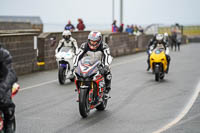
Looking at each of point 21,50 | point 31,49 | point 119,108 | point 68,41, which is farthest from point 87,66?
point 31,49

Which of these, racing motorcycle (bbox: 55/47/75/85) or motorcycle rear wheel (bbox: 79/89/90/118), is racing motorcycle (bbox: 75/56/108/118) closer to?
motorcycle rear wheel (bbox: 79/89/90/118)

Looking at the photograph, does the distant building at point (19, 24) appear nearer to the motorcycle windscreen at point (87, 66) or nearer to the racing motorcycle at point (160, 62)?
the racing motorcycle at point (160, 62)

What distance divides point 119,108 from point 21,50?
8.93 metres

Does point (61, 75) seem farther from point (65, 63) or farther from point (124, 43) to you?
point (124, 43)

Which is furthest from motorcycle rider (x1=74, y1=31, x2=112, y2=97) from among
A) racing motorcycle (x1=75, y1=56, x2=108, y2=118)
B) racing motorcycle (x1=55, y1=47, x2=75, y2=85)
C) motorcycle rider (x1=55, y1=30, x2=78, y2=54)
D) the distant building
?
the distant building

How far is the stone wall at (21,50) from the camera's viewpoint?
18.4 metres

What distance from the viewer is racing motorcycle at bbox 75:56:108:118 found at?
9.74m

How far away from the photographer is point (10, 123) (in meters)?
6.55

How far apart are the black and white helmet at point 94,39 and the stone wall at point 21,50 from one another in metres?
7.87

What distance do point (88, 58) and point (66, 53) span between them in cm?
612

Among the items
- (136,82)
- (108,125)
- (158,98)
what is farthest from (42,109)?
(136,82)

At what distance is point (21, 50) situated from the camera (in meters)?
19.4

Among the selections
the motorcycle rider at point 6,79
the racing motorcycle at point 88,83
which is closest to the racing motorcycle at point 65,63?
the racing motorcycle at point 88,83

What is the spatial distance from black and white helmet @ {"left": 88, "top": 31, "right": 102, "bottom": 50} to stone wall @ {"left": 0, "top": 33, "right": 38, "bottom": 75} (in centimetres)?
787
